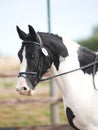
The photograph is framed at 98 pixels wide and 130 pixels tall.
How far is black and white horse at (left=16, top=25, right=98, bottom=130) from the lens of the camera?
465 cm

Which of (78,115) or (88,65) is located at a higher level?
(88,65)

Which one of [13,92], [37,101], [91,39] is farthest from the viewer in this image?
[91,39]

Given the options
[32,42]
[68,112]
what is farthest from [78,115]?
[32,42]

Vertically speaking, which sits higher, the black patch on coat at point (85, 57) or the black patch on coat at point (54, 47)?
the black patch on coat at point (54, 47)

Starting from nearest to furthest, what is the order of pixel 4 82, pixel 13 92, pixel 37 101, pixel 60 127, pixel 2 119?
1. pixel 60 127
2. pixel 37 101
3. pixel 2 119
4. pixel 13 92
5. pixel 4 82

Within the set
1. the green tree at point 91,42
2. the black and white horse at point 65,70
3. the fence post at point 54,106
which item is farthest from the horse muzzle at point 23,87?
the green tree at point 91,42

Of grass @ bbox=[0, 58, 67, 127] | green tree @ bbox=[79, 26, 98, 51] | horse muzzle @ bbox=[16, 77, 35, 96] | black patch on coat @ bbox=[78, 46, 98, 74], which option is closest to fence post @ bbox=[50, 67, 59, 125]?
grass @ bbox=[0, 58, 67, 127]

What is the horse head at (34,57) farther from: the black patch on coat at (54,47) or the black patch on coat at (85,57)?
the black patch on coat at (85,57)

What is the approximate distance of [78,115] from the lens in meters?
4.78

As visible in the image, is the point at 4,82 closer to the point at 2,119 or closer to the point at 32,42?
the point at 2,119

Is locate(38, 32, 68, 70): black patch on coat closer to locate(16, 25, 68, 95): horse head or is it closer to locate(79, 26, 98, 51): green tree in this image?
locate(16, 25, 68, 95): horse head

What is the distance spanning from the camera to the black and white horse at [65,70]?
465cm

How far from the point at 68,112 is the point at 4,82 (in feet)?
31.0

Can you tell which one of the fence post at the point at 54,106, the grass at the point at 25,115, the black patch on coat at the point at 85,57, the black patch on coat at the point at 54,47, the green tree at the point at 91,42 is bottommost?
the green tree at the point at 91,42
